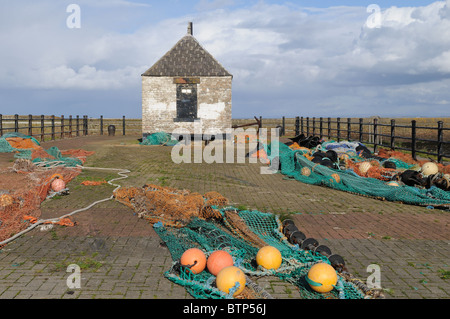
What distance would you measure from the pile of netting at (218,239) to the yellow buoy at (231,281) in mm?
65

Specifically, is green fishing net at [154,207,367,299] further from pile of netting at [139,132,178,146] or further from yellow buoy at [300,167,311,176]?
pile of netting at [139,132,178,146]

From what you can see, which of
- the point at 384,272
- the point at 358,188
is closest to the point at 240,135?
the point at 358,188

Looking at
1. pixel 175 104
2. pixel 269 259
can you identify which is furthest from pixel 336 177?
pixel 175 104

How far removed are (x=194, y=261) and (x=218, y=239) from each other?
3.61ft

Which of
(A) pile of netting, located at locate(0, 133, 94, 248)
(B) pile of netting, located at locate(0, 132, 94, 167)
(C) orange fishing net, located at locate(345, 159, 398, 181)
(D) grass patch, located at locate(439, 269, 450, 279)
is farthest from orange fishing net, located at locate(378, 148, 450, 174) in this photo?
(B) pile of netting, located at locate(0, 132, 94, 167)

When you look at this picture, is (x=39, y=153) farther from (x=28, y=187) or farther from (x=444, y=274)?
(x=444, y=274)

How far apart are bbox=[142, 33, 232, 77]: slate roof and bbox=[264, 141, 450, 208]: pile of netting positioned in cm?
1177

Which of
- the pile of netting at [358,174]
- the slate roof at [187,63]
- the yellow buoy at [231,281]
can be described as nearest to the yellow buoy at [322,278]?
the yellow buoy at [231,281]

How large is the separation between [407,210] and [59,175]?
27.2 ft

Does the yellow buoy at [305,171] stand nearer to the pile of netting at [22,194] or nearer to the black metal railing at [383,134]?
the black metal railing at [383,134]

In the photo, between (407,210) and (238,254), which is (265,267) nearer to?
(238,254)

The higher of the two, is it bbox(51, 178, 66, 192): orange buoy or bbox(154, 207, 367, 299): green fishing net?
bbox(51, 178, 66, 192): orange buoy

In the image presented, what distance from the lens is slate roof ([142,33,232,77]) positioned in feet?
85.1

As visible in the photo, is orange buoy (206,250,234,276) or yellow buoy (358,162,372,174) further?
yellow buoy (358,162,372,174)
